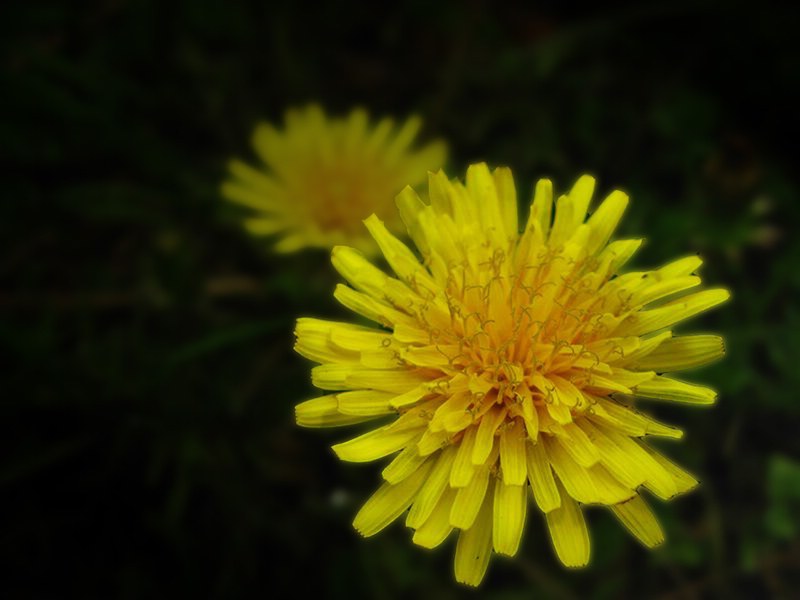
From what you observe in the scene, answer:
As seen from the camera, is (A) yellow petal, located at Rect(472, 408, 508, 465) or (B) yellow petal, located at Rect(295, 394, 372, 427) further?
(B) yellow petal, located at Rect(295, 394, 372, 427)

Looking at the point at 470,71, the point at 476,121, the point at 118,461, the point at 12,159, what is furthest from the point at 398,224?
the point at 12,159

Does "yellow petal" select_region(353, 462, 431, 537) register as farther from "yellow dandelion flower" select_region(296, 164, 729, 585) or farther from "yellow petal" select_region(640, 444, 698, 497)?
"yellow petal" select_region(640, 444, 698, 497)

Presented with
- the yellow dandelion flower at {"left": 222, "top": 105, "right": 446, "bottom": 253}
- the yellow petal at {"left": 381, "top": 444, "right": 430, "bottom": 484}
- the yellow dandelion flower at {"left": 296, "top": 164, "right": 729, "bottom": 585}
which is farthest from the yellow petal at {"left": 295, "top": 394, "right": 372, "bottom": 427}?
the yellow dandelion flower at {"left": 222, "top": 105, "right": 446, "bottom": 253}

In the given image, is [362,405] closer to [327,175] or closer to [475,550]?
[475,550]

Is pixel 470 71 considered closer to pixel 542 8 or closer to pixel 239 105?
pixel 542 8

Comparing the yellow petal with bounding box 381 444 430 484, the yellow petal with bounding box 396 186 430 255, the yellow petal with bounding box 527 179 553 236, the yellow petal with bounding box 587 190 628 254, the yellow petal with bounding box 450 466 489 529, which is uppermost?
the yellow petal with bounding box 396 186 430 255

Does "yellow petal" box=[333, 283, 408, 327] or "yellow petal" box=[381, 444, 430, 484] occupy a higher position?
"yellow petal" box=[333, 283, 408, 327]

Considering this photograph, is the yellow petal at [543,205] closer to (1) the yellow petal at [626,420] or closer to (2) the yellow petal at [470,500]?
(1) the yellow petal at [626,420]
